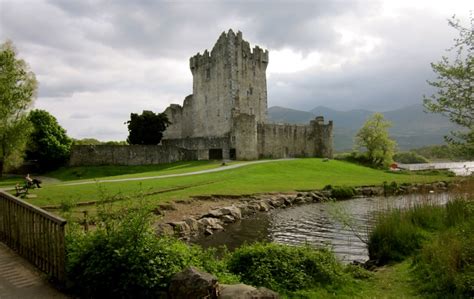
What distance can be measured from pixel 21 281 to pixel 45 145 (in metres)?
46.0

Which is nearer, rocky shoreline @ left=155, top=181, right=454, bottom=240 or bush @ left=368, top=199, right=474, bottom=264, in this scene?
bush @ left=368, top=199, right=474, bottom=264

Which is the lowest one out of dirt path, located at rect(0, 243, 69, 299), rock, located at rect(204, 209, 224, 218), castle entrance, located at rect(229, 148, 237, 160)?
rock, located at rect(204, 209, 224, 218)

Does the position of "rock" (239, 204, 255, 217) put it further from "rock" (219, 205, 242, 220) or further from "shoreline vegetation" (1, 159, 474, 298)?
"shoreline vegetation" (1, 159, 474, 298)

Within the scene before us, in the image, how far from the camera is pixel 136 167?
49.1 metres

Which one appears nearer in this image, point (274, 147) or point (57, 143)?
point (57, 143)

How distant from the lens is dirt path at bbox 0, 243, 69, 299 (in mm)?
7859

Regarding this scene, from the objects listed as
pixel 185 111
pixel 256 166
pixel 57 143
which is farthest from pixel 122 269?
pixel 185 111

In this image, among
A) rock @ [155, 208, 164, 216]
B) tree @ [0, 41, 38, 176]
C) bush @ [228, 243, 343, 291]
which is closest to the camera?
bush @ [228, 243, 343, 291]

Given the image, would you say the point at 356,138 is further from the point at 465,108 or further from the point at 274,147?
the point at 465,108

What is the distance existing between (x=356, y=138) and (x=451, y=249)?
5838 cm

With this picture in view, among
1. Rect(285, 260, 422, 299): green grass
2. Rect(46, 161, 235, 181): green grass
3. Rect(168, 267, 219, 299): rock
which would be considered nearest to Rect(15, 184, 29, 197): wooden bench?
Rect(168, 267, 219, 299): rock

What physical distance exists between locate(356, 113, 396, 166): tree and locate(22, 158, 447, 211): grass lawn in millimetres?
14198

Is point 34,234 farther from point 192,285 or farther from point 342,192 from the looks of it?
point 342,192

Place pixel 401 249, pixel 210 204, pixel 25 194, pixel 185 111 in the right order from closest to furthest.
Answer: pixel 401 249
pixel 25 194
pixel 210 204
pixel 185 111
